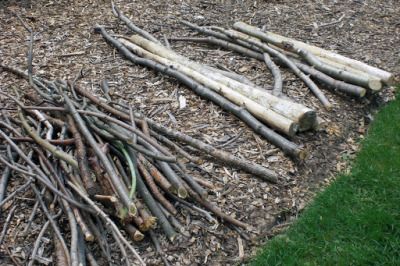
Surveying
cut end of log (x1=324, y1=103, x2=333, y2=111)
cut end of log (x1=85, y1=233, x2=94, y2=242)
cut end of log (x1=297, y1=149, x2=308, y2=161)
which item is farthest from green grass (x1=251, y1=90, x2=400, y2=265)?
cut end of log (x1=85, y1=233, x2=94, y2=242)

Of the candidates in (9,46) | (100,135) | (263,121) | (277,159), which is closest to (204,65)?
(263,121)

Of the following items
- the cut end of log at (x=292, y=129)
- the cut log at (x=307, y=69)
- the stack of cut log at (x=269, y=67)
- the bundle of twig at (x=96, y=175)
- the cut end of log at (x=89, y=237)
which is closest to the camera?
the cut end of log at (x=89, y=237)

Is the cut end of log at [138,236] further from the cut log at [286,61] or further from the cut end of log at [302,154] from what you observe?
the cut log at [286,61]

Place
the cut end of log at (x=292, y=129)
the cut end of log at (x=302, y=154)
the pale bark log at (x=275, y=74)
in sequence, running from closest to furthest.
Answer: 1. the cut end of log at (x=302, y=154)
2. the cut end of log at (x=292, y=129)
3. the pale bark log at (x=275, y=74)

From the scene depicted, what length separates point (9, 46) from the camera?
18.7ft

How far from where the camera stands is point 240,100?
4590mm

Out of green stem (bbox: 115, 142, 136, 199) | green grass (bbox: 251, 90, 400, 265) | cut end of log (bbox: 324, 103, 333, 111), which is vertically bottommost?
green grass (bbox: 251, 90, 400, 265)

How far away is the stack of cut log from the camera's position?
4.36m

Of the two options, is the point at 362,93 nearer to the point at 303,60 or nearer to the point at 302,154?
the point at 303,60

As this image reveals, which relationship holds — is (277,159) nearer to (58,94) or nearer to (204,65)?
(204,65)

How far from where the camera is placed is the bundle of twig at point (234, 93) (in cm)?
429

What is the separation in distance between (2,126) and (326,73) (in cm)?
325

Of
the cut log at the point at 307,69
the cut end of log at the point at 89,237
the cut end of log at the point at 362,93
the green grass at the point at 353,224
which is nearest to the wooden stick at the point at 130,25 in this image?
the cut log at the point at 307,69

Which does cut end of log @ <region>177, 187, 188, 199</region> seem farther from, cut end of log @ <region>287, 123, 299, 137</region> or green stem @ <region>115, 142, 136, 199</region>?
cut end of log @ <region>287, 123, 299, 137</region>
